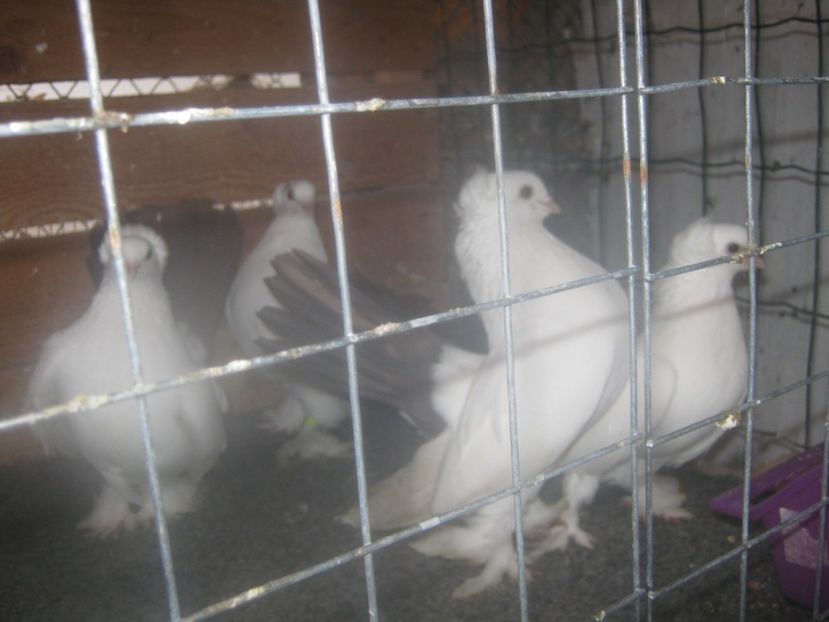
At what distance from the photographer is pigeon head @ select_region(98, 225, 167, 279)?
180 cm

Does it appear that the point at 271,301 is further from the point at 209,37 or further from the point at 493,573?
the point at 493,573

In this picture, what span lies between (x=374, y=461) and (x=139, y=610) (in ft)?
2.65

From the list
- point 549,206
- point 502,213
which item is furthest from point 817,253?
point 502,213

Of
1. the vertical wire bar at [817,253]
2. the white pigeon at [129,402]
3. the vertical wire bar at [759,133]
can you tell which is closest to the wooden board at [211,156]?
the white pigeon at [129,402]

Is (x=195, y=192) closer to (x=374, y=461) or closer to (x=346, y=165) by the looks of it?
(x=346, y=165)

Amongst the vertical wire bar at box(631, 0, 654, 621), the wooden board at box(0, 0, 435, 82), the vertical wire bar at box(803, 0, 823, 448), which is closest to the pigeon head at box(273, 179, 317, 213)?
the wooden board at box(0, 0, 435, 82)

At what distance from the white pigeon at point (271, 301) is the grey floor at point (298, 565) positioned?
18cm

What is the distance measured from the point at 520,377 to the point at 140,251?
36.9 inches

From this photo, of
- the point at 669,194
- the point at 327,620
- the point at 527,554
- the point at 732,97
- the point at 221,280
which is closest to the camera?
the point at 327,620

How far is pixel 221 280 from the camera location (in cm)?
245

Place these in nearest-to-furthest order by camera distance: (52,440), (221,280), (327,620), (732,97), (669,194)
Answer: (327,620) < (52,440) < (732,97) < (669,194) < (221,280)

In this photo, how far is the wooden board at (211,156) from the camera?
204 centimetres

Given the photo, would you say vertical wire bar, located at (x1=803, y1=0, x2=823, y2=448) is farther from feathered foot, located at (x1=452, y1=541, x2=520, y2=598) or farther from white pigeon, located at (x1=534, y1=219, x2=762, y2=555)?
feathered foot, located at (x1=452, y1=541, x2=520, y2=598)

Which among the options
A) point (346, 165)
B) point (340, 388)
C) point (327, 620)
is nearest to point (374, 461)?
point (340, 388)
